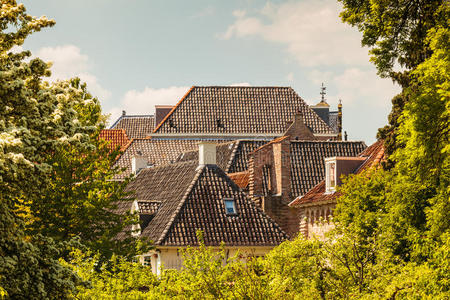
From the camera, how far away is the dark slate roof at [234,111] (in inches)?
3469

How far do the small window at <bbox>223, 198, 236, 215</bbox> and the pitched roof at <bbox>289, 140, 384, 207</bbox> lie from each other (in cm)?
509

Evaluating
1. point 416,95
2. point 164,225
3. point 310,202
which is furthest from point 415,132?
point 310,202

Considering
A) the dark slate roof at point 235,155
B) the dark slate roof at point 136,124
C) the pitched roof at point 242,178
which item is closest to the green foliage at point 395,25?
the pitched roof at point 242,178

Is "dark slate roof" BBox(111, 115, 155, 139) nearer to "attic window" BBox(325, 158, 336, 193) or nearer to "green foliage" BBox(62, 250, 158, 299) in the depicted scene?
"attic window" BBox(325, 158, 336, 193)

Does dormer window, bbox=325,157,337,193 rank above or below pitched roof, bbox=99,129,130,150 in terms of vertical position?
below

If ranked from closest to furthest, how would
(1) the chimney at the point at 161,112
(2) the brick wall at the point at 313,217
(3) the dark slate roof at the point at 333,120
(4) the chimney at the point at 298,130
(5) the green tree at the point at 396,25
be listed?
1. (5) the green tree at the point at 396,25
2. (2) the brick wall at the point at 313,217
3. (4) the chimney at the point at 298,130
4. (1) the chimney at the point at 161,112
5. (3) the dark slate roof at the point at 333,120

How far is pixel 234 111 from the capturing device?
89.2m

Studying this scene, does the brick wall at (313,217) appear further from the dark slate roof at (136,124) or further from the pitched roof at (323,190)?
the dark slate roof at (136,124)

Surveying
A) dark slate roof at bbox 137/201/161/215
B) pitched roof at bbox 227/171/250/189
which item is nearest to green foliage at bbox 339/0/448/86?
dark slate roof at bbox 137/201/161/215

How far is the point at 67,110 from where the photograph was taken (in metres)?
18.2

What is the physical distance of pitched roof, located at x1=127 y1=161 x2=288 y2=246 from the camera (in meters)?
41.8

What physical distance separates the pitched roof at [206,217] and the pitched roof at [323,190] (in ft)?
14.9

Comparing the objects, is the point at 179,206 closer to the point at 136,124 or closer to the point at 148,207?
the point at 148,207

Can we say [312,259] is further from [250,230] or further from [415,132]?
[250,230]
